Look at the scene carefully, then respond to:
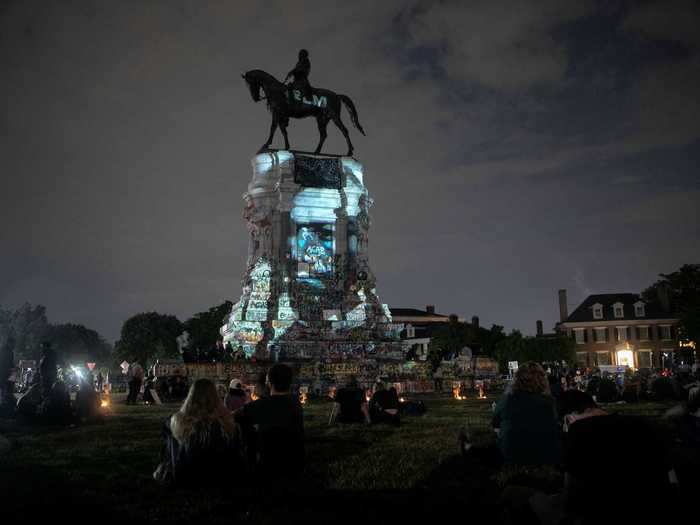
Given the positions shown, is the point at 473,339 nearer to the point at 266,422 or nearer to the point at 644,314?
the point at 644,314

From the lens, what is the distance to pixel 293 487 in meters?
8.14

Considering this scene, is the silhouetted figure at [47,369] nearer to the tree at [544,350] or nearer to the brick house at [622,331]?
the tree at [544,350]

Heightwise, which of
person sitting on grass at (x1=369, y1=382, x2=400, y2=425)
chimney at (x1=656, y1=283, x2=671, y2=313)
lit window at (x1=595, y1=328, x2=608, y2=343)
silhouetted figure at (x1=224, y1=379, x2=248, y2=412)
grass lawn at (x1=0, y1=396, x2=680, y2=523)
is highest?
chimney at (x1=656, y1=283, x2=671, y2=313)

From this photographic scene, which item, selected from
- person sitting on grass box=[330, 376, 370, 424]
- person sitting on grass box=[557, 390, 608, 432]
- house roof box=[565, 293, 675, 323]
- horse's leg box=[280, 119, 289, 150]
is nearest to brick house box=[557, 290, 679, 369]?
house roof box=[565, 293, 675, 323]

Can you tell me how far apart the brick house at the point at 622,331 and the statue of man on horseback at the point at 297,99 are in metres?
51.0

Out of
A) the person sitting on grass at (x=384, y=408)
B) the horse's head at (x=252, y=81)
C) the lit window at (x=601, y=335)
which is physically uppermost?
the horse's head at (x=252, y=81)

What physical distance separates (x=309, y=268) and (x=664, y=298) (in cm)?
5872

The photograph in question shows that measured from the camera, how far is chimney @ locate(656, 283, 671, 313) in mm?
84463

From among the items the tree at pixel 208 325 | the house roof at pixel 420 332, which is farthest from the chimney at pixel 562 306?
the tree at pixel 208 325

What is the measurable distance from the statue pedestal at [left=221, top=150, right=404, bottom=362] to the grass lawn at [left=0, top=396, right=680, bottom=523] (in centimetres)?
2770

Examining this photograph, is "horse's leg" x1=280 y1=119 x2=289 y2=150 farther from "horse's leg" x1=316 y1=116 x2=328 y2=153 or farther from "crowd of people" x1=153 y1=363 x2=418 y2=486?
"crowd of people" x1=153 y1=363 x2=418 y2=486

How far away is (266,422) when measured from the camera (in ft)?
27.0

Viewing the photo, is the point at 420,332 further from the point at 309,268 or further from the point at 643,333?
the point at 309,268

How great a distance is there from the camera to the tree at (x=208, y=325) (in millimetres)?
94875
